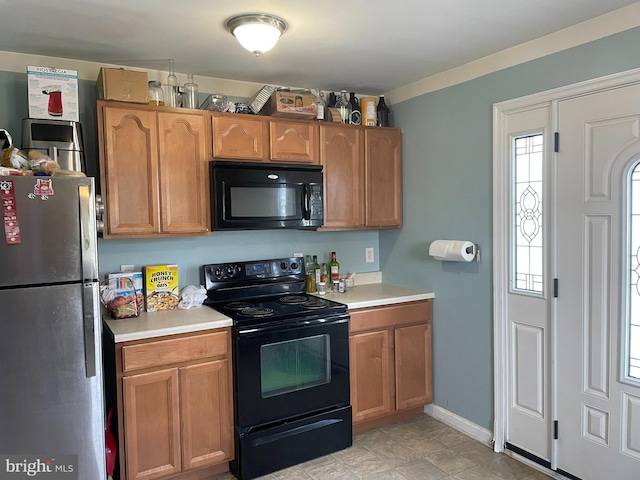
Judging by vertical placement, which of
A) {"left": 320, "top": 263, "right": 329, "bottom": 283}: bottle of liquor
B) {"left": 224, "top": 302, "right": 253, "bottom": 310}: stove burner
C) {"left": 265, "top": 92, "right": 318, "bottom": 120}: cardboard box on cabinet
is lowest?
{"left": 224, "top": 302, "right": 253, "bottom": 310}: stove burner

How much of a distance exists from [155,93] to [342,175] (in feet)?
4.18

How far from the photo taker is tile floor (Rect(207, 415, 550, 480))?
2.69 meters

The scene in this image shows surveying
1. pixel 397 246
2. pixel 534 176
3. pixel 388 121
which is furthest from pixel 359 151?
pixel 534 176

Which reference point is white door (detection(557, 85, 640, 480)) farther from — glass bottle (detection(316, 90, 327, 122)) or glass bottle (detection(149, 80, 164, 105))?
glass bottle (detection(149, 80, 164, 105))

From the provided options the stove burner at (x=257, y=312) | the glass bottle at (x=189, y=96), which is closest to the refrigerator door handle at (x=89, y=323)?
the stove burner at (x=257, y=312)

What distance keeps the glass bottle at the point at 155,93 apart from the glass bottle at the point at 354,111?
1287 mm

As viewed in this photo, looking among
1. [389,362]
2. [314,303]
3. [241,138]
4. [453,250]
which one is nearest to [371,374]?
[389,362]

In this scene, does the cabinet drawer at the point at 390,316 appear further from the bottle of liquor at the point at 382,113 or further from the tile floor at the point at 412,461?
the bottle of liquor at the point at 382,113

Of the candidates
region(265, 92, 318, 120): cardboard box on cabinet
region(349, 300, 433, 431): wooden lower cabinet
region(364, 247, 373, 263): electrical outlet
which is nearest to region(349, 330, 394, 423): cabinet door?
region(349, 300, 433, 431): wooden lower cabinet

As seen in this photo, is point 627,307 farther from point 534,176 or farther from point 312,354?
point 312,354

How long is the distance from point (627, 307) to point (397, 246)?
1.68 meters

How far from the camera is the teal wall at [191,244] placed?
2.68 meters

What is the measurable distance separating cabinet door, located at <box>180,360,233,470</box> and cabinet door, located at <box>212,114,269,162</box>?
1208mm

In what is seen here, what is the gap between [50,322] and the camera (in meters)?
1.98
